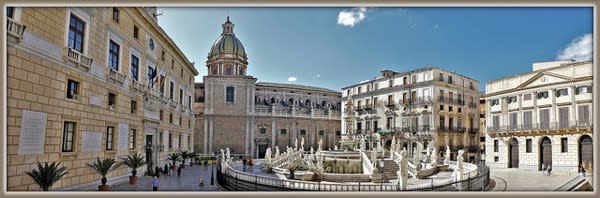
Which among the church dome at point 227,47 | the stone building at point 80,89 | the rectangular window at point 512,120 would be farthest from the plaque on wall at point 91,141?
the church dome at point 227,47

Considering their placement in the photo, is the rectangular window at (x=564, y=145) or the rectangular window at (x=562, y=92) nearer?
the rectangular window at (x=562, y=92)

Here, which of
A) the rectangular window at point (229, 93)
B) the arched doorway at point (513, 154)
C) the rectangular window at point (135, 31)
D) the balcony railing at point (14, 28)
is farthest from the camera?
the rectangular window at point (229, 93)

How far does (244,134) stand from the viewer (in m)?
33.7

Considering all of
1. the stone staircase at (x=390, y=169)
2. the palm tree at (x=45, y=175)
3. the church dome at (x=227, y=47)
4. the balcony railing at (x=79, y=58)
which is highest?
the church dome at (x=227, y=47)

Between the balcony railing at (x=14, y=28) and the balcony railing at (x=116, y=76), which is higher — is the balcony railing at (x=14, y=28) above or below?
above

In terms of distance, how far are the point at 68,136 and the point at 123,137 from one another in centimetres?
328

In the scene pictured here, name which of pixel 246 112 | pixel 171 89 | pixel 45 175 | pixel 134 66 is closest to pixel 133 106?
pixel 134 66

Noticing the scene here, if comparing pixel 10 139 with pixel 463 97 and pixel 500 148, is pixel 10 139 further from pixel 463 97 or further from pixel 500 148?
pixel 463 97

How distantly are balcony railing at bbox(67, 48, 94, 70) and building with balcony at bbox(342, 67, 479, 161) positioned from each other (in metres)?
18.0

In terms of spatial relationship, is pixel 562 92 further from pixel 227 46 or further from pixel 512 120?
pixel 227 46

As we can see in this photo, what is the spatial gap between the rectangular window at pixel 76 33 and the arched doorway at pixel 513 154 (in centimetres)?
2086

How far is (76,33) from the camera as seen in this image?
388 inches

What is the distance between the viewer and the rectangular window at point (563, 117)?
16.8 m

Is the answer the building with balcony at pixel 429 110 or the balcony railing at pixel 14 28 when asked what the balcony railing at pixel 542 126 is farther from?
the balcony railing at pixel 14 28
